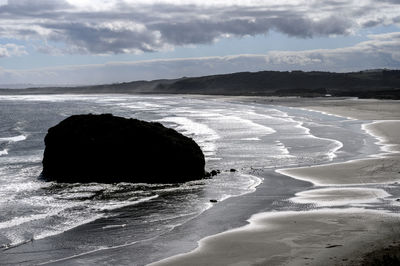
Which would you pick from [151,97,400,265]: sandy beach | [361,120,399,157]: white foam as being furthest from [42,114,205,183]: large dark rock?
→ [361,120,399,157]: white foam

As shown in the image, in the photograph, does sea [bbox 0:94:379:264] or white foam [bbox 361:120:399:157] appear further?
white foam [bbox 361:120:399:157]

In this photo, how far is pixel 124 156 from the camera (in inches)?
781

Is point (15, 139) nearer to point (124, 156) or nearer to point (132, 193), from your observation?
point (124, 156)

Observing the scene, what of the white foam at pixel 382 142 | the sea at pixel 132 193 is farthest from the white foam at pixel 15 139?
the white foam at pixel 382 142

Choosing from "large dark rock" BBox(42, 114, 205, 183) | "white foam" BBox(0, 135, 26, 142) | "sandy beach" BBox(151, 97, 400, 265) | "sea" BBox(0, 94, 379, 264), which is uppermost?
"large dark rock" BBox(42, 114, 205, 183)

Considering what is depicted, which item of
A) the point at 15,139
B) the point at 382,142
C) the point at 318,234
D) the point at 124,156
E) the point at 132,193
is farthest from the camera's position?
the point at 15,139

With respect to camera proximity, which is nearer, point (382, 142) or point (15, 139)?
point (382, 142)

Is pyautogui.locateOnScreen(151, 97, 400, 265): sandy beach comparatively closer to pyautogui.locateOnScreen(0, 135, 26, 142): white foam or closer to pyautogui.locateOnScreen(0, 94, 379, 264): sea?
pyautogui.locateOnScreen(0, 94, 379, 264): sea

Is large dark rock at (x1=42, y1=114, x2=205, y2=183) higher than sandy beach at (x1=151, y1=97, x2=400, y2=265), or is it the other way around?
large dark rock at (x1=42, y1=114, x2=205, y2=183)

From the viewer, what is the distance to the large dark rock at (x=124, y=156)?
19.5 m

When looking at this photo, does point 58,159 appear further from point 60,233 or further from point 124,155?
point 60,233

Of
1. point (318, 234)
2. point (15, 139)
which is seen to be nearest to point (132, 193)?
point (318, 234)

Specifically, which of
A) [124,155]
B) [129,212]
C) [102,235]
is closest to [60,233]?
[102,235]

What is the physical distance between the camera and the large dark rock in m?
19.5
